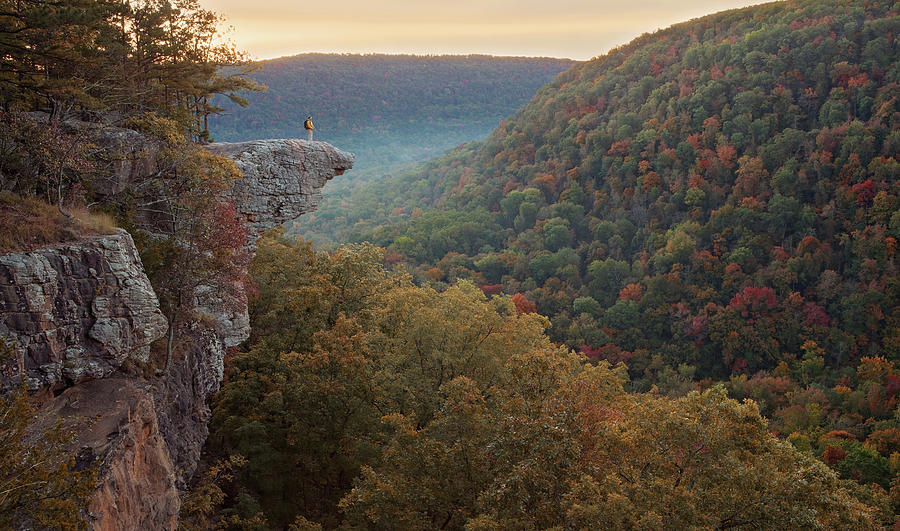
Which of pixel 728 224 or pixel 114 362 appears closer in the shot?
pixel 114 362

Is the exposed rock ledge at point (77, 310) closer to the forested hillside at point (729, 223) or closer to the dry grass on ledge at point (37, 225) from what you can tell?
the dry grass on ledge at point (37, 225)

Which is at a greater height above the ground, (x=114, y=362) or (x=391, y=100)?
(x=391, y=100)

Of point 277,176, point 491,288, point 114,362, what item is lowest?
point 491,288

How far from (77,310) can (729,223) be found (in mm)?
68069

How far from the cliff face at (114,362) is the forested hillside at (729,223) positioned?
37445mm

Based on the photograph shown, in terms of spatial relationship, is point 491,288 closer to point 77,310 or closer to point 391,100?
point 77,310

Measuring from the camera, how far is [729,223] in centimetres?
6712

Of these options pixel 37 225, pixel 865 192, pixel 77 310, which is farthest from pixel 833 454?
pixel 37 225

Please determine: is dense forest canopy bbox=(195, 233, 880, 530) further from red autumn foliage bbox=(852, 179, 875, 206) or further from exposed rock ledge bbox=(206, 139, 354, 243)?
red autumn foliage bbox=(852, 179, 875, 206)

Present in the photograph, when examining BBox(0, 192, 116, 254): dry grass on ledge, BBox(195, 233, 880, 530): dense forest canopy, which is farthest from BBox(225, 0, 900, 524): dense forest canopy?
BBox(0, 192, 116, 254): dry grass on ledge

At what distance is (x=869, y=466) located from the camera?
36.3 metres

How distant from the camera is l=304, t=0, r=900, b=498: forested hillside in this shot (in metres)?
54.3

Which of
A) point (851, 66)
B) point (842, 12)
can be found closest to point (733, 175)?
point (851, 66)

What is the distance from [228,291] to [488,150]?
95.2m
